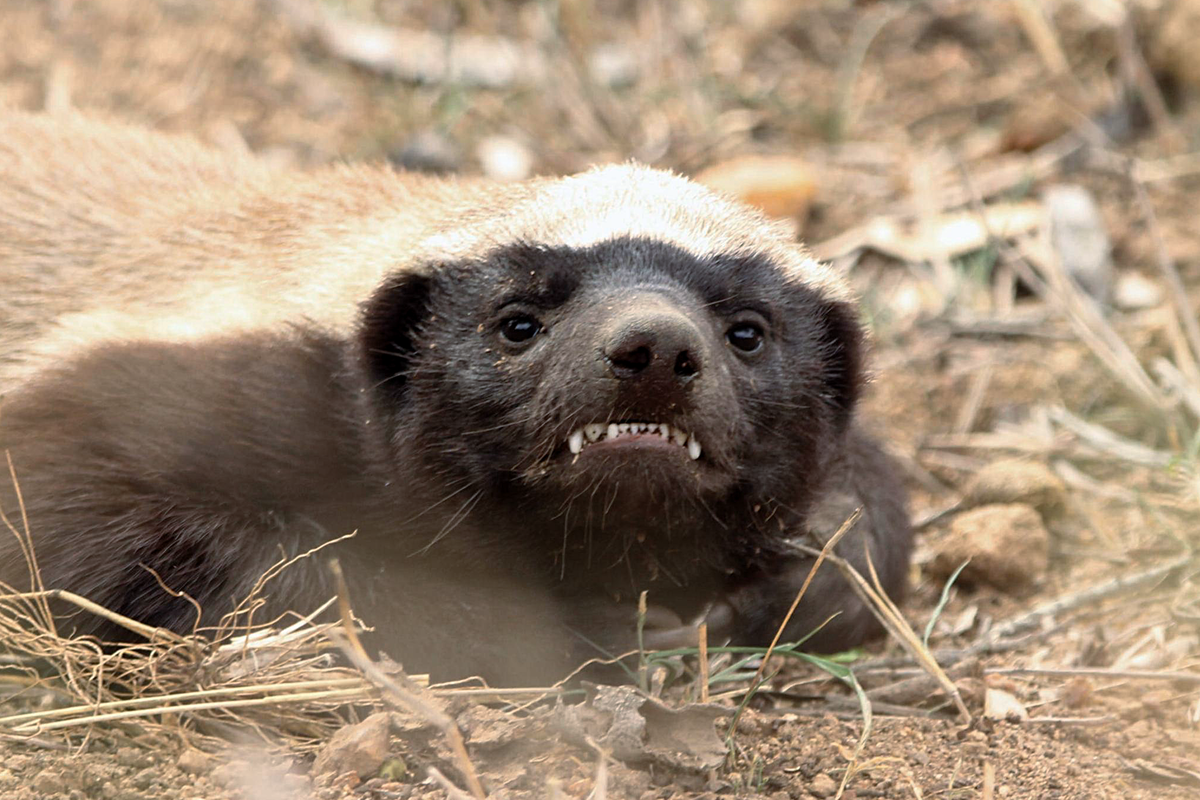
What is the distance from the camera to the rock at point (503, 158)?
23.8 ft

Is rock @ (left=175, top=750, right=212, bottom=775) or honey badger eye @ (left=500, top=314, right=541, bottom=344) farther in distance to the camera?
honey badger eye @ (left=500, top=314, right=541, bottom=344)

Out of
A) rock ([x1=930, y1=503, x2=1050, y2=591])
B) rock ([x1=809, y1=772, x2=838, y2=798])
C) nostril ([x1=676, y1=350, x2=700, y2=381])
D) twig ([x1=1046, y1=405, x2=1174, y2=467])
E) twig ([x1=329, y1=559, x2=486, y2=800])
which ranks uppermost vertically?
nostril ([x1=676, y1=350, x2=700, y2=381])

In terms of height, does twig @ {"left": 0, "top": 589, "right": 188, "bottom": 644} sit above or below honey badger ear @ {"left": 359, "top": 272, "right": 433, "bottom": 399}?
below

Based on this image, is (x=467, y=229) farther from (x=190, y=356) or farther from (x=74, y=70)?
(x=74, y=70)

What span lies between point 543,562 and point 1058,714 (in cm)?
147

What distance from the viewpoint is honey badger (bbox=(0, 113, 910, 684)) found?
3463 mm

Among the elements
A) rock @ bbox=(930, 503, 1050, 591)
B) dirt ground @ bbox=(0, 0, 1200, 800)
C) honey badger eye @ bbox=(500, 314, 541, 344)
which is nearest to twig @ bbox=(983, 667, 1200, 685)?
A: dirt ground @ bbox=(0, 0, 1200, 800)

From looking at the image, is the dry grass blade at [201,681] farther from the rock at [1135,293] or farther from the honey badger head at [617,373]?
the rock at [1135,293]

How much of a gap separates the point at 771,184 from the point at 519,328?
3.54m

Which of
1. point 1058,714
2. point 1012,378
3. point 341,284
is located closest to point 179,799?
point 341,284

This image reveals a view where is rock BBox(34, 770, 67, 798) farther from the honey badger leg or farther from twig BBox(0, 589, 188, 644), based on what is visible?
the honey badger leg

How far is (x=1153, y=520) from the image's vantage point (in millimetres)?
5020

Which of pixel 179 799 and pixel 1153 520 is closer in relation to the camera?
pixel 179 799

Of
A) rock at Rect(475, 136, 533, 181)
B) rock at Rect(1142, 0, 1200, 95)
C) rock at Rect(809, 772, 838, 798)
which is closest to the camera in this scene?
rock at Rect(809, 772, 838, 798)
